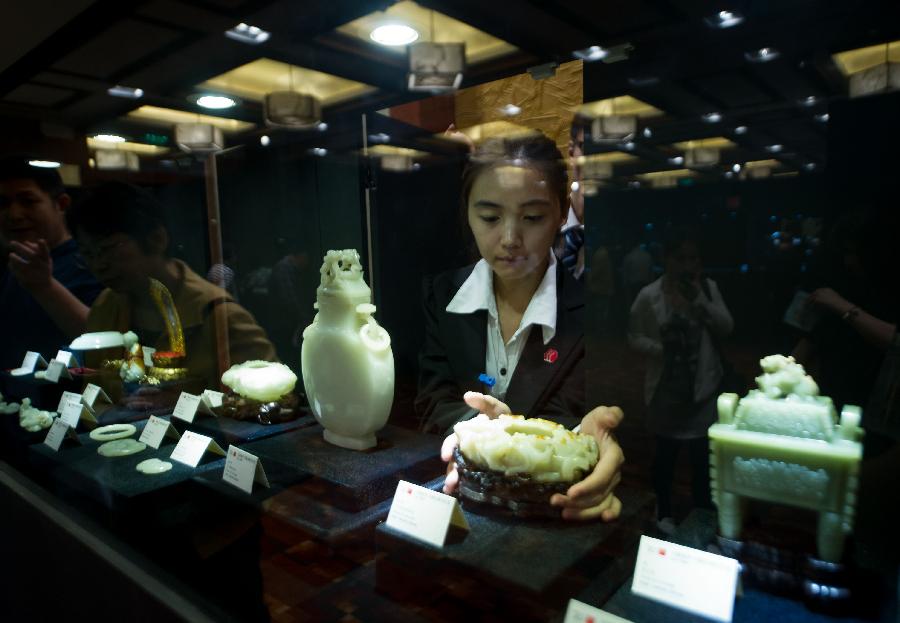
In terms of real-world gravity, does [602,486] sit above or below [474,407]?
below

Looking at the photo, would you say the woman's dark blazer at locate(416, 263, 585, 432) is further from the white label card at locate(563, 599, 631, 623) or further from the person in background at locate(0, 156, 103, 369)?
the person in background at locate(0, 156, 103, 369)

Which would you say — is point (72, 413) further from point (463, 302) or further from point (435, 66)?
point (435, 66)

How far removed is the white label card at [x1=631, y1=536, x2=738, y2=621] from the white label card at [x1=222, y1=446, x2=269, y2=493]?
1.02 meters

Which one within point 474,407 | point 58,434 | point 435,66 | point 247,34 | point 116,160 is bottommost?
point 58,434

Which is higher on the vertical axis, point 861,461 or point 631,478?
point 861,461

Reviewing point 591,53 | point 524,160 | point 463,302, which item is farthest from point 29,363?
point 591,53

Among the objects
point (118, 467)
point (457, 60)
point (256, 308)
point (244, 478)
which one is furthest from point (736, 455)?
point (118, 467)

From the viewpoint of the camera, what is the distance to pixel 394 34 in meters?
1.36

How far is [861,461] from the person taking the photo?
1.01 m

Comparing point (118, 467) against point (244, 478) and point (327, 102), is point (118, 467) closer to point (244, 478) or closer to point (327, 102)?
point (244, 478)

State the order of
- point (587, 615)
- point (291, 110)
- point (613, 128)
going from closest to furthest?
1. point (587, 615)
2. point (613, 128)
3. point (291, 110)

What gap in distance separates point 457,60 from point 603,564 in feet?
3.61

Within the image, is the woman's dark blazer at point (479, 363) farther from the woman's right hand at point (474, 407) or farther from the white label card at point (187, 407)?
the white label card at point (187, 407)

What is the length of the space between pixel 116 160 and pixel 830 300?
2.14m
